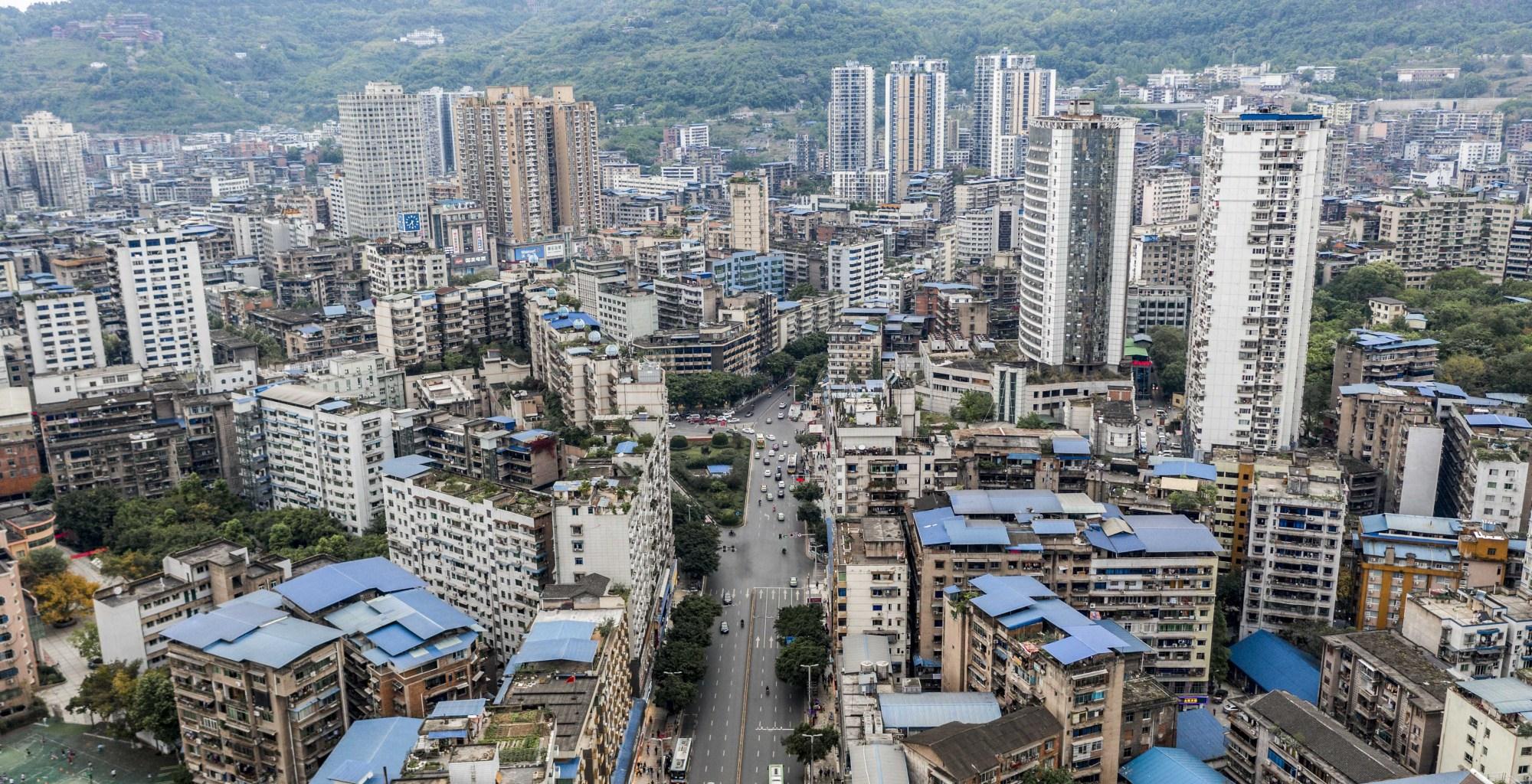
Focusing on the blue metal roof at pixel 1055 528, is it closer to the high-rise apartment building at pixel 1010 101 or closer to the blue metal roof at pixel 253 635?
the blue metal roof at pixel 253 635

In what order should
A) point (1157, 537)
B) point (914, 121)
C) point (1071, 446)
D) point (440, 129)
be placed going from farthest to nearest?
point (440, 129) → point (914, 121) → point (1071, 446) → point (1157, 537)

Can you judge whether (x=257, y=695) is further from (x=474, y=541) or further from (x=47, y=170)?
(x=47, y=170)

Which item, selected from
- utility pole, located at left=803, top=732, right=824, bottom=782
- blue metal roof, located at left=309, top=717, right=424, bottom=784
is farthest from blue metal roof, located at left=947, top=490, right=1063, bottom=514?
blue metal roof, located at left=309, top=717, right=424, bottom=784

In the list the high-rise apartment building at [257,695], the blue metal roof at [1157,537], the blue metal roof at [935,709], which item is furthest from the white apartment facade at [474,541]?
the blue metal roof at [1157,537]

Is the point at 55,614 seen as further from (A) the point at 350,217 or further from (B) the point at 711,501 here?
(A) the point at 350,217

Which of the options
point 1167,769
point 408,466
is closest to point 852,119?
point 408,466
